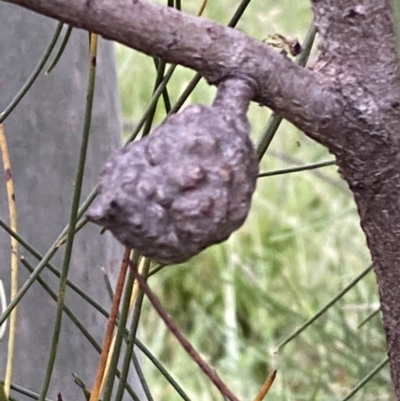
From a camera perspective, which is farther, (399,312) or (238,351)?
(238,351)

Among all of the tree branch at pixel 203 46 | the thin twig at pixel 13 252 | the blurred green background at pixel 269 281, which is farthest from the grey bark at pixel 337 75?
the blurred green background at pixel 269 281

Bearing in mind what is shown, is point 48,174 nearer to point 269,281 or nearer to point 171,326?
point 171,326

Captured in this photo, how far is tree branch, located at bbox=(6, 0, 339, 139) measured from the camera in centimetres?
15

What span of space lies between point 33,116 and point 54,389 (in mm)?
162

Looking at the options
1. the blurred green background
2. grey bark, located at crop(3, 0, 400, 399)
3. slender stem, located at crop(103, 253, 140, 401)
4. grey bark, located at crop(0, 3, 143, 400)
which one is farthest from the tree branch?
the blurred green background

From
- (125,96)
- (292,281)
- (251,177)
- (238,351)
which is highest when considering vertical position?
(125,96)

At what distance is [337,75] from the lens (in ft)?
0.63

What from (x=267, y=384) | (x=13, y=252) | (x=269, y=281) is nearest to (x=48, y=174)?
(x=13, y=252)

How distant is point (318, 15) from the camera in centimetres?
21

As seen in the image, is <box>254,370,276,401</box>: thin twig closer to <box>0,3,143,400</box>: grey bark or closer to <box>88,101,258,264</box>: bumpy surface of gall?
<box>88,101,258,264</box>: bumpy surface of gall

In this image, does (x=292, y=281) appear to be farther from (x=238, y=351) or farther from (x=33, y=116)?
(x=33, y=116)

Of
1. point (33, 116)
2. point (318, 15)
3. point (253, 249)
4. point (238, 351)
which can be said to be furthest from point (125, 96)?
point (318, 15)

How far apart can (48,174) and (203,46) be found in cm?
27

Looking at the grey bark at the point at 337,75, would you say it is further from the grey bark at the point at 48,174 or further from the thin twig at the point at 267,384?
the grey bark at the point at 48,174
